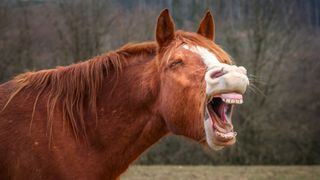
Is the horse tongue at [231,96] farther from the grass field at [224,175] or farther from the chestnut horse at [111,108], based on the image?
the grass field at [224,175]

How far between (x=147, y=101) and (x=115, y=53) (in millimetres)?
489

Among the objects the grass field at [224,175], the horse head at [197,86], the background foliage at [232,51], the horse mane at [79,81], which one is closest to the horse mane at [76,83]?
the horse mane at [79,81]

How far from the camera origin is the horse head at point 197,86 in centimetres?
316

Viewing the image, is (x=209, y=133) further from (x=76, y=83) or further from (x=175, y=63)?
(x=76, y=83)

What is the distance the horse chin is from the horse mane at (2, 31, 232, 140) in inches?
19.5

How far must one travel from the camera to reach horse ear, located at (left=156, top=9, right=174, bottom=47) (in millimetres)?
3715

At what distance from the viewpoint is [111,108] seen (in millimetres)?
3762

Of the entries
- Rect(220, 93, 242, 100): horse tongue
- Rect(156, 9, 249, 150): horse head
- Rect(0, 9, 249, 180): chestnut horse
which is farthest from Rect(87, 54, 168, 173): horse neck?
Rect(220, 93, 242, 100): horse tongue

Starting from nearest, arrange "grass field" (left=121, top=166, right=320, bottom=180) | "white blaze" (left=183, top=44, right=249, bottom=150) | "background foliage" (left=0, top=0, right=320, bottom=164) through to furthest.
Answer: "white blaze" (left=183, top=44, right=249, bottom=150) → "grass field" (left=121, top=166, right=320, bottom=180) → "background foliage" (left=0, top=0, right=320, bottom=164)

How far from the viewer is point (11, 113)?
12.1ft

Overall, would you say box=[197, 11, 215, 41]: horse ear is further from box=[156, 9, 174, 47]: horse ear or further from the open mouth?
the open mouth

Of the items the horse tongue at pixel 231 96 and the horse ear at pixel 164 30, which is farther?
the horse ear at pixel 164 30

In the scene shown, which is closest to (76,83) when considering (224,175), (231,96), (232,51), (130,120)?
(130,120)

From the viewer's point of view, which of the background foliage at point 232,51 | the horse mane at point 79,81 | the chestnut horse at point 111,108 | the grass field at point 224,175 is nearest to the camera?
the chestnut horse at point 111,108
